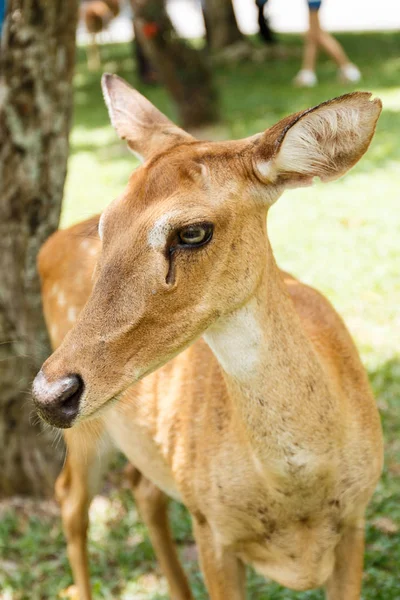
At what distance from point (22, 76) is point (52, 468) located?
2094mm

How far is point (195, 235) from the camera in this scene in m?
2.55

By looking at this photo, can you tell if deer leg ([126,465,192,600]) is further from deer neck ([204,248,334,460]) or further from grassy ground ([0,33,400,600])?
deer neck ([204,248,334,460])

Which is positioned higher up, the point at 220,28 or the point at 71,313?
the point at 71,313

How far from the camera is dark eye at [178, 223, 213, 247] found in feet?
8.30

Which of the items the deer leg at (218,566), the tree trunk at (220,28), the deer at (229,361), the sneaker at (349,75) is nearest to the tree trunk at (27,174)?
the deer at (229,361)

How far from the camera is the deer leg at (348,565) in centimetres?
325

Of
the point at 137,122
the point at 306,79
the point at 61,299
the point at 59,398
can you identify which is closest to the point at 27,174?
the point at 61,299

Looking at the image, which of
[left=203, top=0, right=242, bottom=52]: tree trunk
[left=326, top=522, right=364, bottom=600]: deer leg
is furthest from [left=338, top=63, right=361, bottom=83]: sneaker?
[left=326, top=522, right=364, bottom=600]: deer leg

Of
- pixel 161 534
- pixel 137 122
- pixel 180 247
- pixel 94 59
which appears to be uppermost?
pixel 137 122

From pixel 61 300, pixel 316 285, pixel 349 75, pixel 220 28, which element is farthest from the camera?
pixel 220 28

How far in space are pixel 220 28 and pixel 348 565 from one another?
18.2m

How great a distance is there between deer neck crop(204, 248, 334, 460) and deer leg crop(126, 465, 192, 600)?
1467 mm

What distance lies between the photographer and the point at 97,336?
2.46m

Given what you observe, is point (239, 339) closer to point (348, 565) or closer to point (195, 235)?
point (195, 235)
